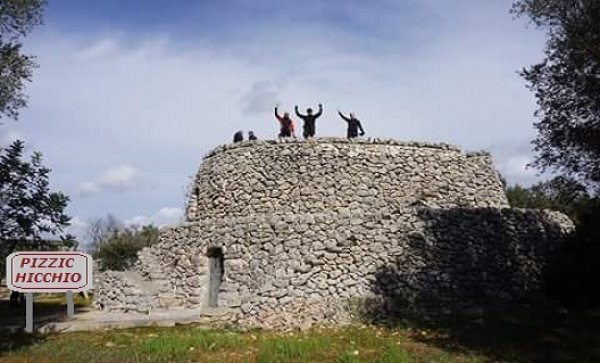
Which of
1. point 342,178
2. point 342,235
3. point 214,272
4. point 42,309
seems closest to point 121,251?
point 42,309

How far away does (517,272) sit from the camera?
Answer: 19109 mm

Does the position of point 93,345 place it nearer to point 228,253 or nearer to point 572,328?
point 228,253

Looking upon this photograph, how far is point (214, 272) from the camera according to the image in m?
21.2

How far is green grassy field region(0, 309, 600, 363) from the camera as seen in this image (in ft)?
39.5

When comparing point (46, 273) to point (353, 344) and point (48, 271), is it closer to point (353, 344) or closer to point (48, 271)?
point (48, 271)

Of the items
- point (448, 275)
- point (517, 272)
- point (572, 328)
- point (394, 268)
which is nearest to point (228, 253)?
point (394, 268)

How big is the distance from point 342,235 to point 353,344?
5.58 metres

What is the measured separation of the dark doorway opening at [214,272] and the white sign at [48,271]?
5.75 m

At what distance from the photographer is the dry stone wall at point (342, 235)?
17.8 metres

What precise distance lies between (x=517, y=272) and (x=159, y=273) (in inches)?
439

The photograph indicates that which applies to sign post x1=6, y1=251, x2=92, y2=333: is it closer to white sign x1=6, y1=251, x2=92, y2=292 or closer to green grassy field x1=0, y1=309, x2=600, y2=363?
white sign x1=6, y1=251, x2=92, y2=292

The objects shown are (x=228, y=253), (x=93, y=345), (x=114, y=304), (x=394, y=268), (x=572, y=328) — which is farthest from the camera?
(x=114, y=304)

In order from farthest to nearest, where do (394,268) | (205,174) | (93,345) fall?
(205,174) < (394,268) < (93,345)

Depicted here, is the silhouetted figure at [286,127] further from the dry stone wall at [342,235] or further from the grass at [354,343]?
the grass at [354,343]
